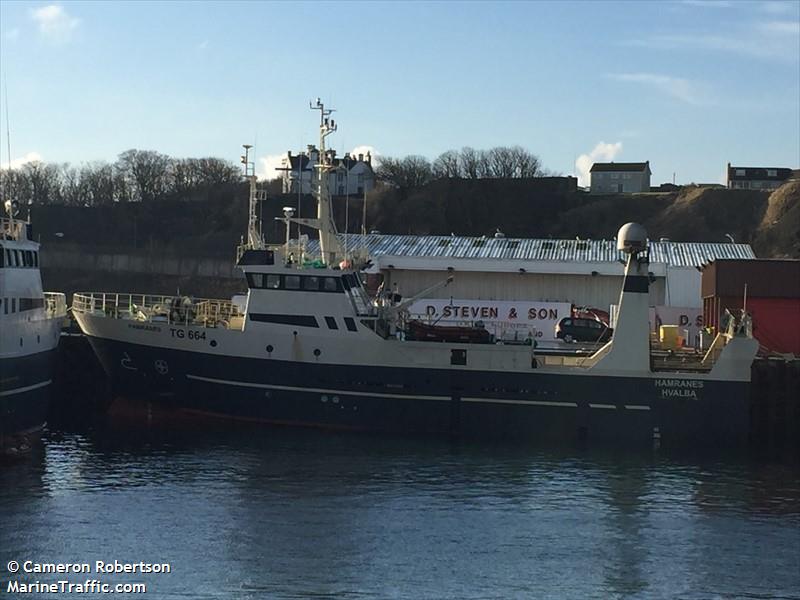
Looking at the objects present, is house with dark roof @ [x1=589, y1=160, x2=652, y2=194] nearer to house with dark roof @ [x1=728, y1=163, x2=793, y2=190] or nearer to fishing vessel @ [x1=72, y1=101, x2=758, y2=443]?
house with dark roof @ [x1=728, y1=163, x2=793, y2=190]

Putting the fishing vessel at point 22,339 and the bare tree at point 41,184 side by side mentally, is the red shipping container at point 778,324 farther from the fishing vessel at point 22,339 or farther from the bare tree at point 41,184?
the bare tree at point 41,184

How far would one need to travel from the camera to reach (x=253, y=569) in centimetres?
2108

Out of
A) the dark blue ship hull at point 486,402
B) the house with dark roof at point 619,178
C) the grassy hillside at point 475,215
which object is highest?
the house with dark roof at point 619,178

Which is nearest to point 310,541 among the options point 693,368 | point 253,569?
point 253,569

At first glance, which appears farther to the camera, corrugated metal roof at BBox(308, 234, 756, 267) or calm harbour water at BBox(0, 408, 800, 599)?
corrugated metal roof at BBox(308, 234, 756, 267)

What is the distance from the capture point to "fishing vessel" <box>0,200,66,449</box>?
29922 mm

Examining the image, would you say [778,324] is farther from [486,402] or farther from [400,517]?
[400,517]

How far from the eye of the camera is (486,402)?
111 ft

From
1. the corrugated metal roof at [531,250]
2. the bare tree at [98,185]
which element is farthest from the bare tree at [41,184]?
the corrugated metal roof at [531,250]

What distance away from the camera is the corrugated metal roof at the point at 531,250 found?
58844 mm

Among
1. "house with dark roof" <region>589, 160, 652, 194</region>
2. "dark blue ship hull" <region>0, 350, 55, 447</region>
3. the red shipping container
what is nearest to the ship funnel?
the red shipping container

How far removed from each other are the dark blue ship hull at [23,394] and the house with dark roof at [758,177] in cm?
10653

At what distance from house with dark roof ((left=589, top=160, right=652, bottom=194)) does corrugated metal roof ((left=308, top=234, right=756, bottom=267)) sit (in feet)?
196

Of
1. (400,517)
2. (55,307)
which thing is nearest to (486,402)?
(400,517)
